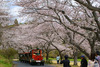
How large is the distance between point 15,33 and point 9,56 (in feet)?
38.5

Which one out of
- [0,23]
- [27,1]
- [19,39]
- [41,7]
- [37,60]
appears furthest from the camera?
[19,39]

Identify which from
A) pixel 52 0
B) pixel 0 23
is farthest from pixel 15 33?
pixel 52 0

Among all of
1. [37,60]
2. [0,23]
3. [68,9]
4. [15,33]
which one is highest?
[68,9]

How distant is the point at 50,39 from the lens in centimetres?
2491

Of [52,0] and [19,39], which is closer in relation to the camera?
[52,0]

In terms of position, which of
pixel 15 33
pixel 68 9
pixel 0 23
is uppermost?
pixel 68 9

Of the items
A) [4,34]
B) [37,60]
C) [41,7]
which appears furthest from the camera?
[4,34]

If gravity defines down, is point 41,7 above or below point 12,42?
above

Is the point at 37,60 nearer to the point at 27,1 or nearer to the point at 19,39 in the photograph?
the point at 19,39

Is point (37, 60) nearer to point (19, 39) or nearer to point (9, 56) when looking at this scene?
point (9, 56)

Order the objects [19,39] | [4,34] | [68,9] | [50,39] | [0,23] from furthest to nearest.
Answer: [19,39]
[4,34]
[0,23]
[50,39]
[68,9]

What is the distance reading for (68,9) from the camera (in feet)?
44.1

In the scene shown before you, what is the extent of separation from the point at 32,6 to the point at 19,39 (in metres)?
23.9

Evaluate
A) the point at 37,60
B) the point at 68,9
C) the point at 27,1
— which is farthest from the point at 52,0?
the point at 37,60
